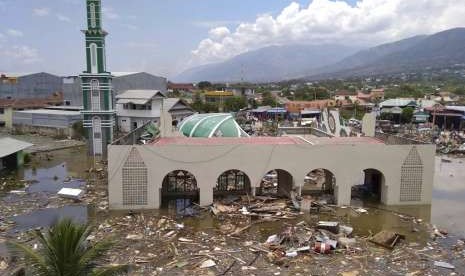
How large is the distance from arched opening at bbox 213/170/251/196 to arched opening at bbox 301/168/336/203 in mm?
2961

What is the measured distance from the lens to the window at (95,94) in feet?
95.9

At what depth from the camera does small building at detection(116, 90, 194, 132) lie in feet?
135

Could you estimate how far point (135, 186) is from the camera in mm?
18031

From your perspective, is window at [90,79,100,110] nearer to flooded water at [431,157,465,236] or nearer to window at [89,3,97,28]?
window at [89,3,97,28]

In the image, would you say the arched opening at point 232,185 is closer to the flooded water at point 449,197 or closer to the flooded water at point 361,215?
the flooded water at point 361,215

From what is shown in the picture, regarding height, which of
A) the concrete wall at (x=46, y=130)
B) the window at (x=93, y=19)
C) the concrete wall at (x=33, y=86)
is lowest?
the concrete wall at (x=46, y=130)

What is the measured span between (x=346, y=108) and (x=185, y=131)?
44.3m

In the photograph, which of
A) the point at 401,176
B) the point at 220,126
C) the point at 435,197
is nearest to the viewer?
the point at 401,176

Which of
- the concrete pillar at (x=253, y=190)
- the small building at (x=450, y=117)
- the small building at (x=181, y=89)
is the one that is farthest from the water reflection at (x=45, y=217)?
the small building at (x=181, y=89)

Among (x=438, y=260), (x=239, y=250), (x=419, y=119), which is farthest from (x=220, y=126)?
(x=419, y=119)

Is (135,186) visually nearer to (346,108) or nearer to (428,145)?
(428,145)

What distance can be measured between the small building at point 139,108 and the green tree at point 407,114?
29.8 metres

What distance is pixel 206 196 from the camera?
18625mm

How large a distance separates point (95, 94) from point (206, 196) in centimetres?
1529
